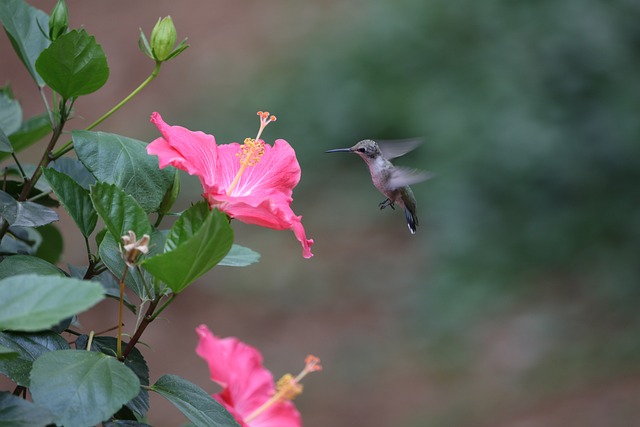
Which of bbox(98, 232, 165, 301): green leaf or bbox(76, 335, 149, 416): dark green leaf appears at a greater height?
bbox(98, 232, 165, 301): green leaf

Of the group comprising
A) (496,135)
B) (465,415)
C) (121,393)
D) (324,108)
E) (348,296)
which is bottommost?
(121,393)

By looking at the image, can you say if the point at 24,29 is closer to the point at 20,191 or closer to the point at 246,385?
the point at 20,191

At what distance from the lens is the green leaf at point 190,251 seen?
689 millimetres

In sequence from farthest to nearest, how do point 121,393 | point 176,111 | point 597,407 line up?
point 176,111
point 597,407
point 121,393

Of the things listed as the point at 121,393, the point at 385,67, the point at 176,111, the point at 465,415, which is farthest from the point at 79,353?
the point at 176,111

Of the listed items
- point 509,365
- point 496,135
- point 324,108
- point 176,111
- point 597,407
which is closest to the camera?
point 597,407

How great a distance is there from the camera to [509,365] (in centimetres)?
320

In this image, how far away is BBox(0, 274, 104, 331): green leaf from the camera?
60 centimetres

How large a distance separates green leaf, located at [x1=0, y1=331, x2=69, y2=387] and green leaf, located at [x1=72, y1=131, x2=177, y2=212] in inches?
A: 6.4

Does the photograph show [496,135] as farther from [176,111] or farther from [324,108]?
[176,111]

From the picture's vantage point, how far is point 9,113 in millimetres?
1042

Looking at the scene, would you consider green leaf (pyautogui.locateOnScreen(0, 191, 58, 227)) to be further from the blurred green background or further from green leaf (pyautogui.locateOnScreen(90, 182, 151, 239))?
the blurred green background

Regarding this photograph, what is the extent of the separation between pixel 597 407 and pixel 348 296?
1273 millimetres

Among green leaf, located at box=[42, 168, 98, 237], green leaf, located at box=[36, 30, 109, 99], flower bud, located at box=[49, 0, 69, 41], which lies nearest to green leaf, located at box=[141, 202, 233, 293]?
green leaf, located at box=[42, 168, 98, 237]
